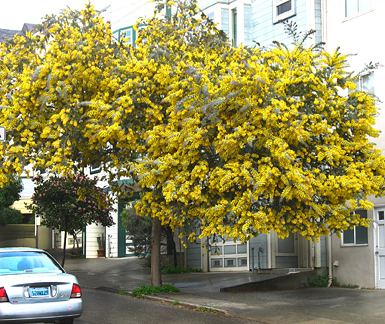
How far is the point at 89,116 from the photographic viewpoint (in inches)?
607

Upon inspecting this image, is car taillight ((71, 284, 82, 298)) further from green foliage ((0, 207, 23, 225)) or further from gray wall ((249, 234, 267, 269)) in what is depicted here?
green foliage ((0, 207, 23, 225))

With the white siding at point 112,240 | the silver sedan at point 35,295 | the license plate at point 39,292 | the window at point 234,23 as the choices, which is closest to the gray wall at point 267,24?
the window at point 234,23

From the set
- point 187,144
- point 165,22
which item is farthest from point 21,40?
point 187,144

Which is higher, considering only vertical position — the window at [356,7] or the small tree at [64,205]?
the window at [356,7]

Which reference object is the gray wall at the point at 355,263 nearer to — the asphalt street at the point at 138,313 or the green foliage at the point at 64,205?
the asphalt street at the point at 138,313

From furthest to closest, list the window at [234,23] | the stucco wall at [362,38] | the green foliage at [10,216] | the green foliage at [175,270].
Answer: the green foliage at [10,216]
the green foliage at [175,270]
the window at [234,23]
the stucco wall at [362,38]

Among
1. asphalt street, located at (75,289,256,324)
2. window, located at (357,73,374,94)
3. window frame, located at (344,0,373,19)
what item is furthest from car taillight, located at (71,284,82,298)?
window frame, located at (344,0,373,19)

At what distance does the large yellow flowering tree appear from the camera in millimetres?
13680

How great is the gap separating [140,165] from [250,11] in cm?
1006

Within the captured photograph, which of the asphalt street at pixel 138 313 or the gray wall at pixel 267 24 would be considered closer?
the asphalt street at pixel 138 313

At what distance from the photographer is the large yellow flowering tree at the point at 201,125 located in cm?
1368

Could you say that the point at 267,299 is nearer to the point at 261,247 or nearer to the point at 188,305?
the point at 188,305

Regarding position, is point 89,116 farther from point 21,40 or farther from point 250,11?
point 250,11

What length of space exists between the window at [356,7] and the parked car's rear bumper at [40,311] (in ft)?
36.9
